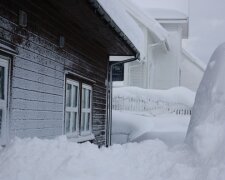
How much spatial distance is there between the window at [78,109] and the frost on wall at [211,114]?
364 centimetres

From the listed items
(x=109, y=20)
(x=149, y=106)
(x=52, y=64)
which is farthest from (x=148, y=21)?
(x=52, y=64)

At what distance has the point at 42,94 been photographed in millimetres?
6496

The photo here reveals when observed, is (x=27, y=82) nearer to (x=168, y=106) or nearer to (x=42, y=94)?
(x=42, y=94)

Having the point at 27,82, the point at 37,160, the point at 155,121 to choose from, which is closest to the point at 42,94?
the point at 27,82

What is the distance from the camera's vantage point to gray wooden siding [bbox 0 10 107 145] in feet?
18.2

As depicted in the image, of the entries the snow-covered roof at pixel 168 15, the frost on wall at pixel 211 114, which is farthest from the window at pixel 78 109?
the snow-covered roof at pixel 168 15

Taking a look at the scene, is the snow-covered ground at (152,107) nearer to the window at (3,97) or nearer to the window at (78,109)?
the window at (78,109)

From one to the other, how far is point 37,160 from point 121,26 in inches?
188

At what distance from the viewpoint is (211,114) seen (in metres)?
3.98

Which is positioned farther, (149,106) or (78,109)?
(149,106)

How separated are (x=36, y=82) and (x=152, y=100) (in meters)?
15.9

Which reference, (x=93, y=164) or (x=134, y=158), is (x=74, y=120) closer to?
(x=134, y=158)

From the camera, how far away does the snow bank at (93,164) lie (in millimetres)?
3396

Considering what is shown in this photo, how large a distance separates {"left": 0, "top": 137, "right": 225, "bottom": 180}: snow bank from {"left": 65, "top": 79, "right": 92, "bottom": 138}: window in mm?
3909
